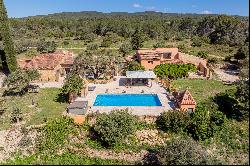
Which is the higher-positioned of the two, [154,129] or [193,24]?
[193,24]

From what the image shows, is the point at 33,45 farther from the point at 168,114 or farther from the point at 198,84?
the point at 168,114

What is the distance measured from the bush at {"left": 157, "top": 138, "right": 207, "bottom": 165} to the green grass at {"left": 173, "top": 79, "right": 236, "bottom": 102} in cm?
1468

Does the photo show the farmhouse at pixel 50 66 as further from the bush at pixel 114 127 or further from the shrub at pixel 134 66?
the bush at pixel 114 127

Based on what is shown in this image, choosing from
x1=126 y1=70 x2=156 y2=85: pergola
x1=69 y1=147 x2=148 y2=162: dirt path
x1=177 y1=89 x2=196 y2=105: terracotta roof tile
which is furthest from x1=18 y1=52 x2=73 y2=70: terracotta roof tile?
x1=69 y1=147 x2=148 y2=162: dirt path

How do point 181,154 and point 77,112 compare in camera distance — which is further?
point 77,112

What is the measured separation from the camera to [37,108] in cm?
3988

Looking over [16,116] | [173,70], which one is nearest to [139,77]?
[173,70]

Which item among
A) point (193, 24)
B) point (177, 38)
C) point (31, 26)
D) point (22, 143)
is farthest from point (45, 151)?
point (193, 24)

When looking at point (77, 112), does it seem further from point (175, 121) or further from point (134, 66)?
point (134, 66)

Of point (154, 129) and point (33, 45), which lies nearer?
point (154, 129)

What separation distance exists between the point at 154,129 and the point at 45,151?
1070cm

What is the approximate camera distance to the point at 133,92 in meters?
45.8

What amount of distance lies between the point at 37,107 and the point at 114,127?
13.0 m

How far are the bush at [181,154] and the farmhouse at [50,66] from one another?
96.7 feet
